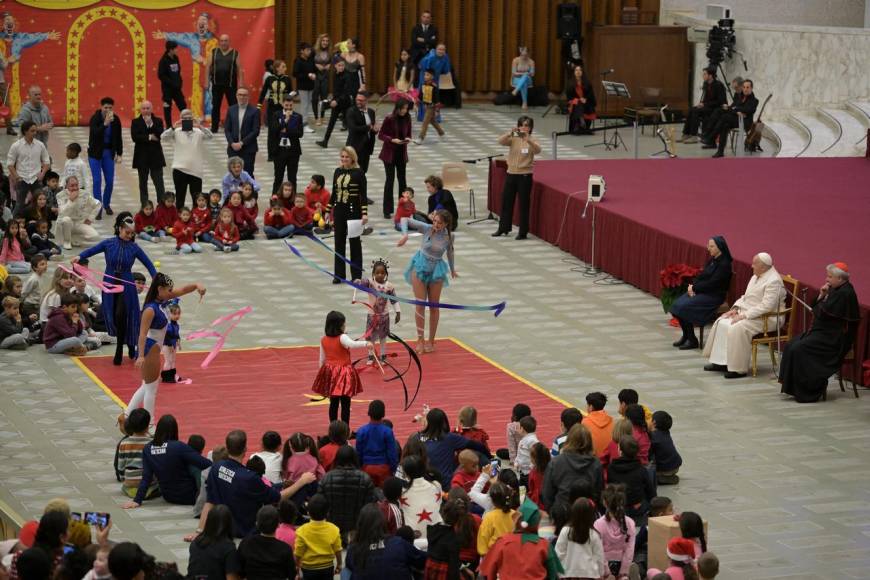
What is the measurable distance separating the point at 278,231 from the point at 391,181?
180 cm

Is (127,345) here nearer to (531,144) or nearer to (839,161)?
(531,144)

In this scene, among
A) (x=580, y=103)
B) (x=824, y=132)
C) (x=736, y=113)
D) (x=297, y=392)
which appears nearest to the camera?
(x=297, y=392)

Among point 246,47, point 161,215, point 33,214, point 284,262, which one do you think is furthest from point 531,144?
point 246,47

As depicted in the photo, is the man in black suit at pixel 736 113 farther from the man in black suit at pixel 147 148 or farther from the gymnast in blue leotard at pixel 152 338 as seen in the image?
the gymnast in blue leotard at pixel 152 338

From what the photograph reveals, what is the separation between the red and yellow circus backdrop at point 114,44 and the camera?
26.2 metres

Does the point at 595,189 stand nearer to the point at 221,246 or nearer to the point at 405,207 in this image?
the point at 405,207

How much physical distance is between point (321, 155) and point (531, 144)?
5.70 meters

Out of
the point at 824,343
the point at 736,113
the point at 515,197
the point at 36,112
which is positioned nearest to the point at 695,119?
the point at 736,113

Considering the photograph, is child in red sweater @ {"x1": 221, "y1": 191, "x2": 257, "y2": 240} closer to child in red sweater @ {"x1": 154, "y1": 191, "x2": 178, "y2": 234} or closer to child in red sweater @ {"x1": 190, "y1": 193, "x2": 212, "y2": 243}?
child in red sweater @ {"x1": 190, "y1": 193, "x2": 212, "y2": 243}

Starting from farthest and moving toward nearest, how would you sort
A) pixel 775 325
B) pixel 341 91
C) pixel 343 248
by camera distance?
pixel 341 91 → pixel 343 248 → pixel 775 325

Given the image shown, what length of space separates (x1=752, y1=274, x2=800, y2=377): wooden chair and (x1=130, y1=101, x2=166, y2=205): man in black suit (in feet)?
29.3

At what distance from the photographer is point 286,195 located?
21047mm

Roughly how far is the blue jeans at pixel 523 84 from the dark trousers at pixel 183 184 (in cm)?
977

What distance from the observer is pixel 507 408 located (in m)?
14.5
